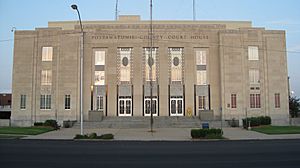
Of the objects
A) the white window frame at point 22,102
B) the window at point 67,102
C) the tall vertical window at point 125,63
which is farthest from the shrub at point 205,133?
the white window frame at point 22,102

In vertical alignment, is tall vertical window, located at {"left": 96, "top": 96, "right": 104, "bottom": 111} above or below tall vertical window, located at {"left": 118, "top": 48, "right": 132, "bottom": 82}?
below

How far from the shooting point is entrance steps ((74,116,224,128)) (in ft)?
136

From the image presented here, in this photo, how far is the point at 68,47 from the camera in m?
49.9

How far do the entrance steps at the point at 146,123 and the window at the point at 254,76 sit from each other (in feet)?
37.2

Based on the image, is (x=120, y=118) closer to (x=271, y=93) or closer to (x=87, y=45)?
(x=87, y=45)

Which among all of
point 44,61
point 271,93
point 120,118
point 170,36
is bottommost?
point 120,118

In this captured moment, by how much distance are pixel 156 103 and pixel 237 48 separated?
15561 mm

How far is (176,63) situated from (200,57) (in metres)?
4.07

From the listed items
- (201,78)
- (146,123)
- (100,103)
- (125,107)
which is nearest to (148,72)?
(125,107)

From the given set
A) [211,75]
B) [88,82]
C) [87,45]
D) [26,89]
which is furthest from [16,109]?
[211,75]

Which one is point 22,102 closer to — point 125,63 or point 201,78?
point 125,63

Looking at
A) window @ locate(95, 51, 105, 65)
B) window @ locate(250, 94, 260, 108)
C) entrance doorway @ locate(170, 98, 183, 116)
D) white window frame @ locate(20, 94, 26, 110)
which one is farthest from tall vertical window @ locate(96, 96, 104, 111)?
window @ locate(250, 94, 260, 108)

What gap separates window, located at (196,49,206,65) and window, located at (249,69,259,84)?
755 centimetres

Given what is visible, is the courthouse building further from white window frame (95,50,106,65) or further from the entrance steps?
the entrance steps
